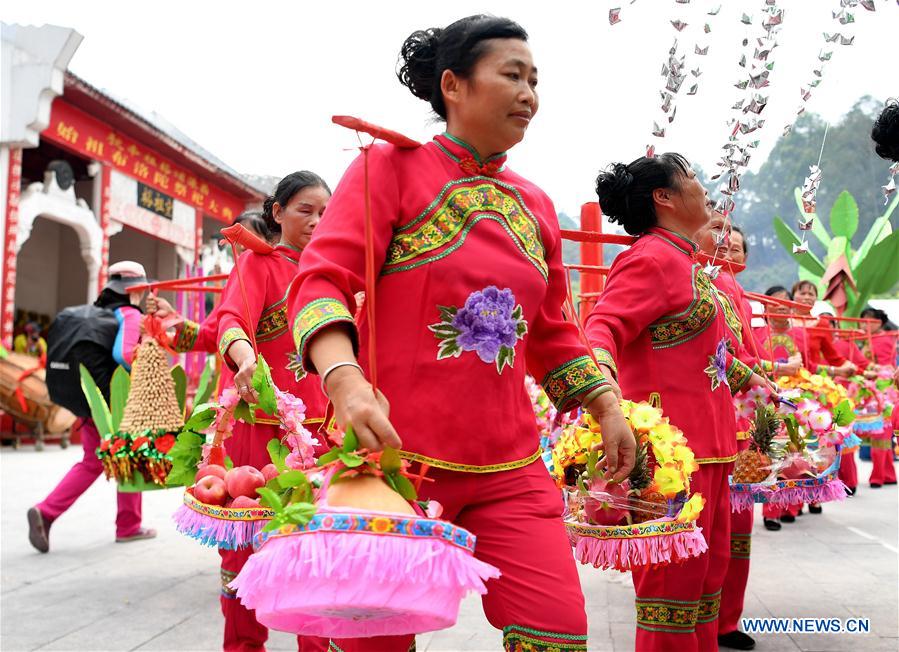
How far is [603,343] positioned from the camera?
2865 millimetres

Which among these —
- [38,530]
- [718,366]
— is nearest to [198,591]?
[38,530]

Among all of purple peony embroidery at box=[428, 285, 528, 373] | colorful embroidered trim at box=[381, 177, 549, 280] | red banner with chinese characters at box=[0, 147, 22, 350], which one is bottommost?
purple peony embroidery at box=[428, 285, 528, 373]

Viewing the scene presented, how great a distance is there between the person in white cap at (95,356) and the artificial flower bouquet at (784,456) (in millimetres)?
3784

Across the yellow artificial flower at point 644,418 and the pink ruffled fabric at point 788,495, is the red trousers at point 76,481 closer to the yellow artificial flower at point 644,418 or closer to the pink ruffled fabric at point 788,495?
the pink ruffled fabric at point 788,495

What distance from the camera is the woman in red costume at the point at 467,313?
6.20 ft

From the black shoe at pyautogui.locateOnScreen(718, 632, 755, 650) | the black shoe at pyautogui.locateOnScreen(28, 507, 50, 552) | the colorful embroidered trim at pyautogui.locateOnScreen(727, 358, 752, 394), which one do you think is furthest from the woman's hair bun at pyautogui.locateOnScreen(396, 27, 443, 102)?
the black shoe at pyautogui.locateOnScreen(28, 507, 50, 552)

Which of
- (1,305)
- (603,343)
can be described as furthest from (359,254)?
(1,305)

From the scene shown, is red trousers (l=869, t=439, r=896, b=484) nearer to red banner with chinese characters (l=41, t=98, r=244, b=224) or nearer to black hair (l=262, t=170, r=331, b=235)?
black hair (l=262, t=170, r=331, b=235)

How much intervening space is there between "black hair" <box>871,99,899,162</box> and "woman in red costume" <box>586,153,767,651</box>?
31.6 inches

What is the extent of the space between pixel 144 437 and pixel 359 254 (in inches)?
121

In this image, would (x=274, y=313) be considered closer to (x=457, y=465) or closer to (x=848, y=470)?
(x=457, y=465)

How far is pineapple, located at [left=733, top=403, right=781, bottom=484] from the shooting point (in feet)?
12.3

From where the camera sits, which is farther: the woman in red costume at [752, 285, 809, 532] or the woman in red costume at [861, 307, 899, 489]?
the woman in red costume at [861, 307, 899, 489]

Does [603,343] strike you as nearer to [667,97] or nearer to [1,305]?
[667,97]
